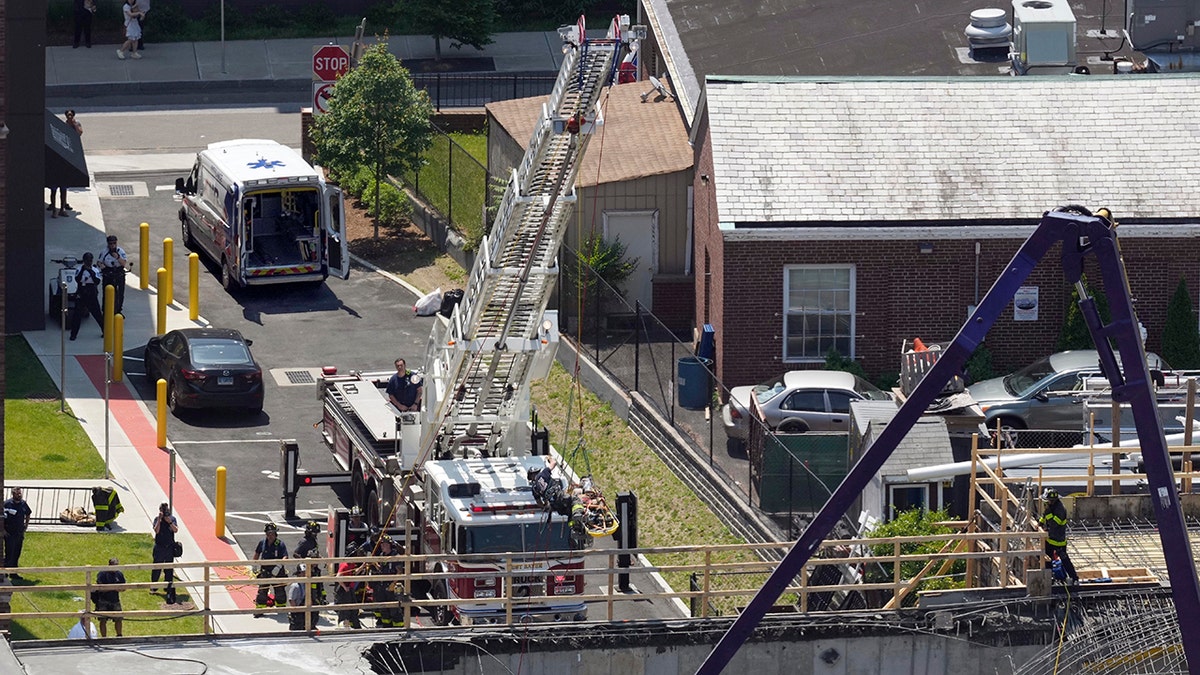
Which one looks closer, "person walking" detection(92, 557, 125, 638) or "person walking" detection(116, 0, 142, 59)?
"person walking" detection(92, 557, 125, 638)

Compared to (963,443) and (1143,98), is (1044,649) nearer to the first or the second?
(963,443)

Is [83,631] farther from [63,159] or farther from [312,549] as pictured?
[63,159]

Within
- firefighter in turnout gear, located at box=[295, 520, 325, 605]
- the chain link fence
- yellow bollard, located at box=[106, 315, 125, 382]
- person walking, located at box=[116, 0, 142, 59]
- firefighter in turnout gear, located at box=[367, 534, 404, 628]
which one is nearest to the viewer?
firefighter in turnout gear, located at box=[367, 534, 404, 628]

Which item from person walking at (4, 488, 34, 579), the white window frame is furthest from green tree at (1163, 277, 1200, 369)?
person walking at (4, 488, 34, 579)

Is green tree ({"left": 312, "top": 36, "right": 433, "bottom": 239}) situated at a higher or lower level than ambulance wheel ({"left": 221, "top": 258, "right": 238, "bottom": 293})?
higher

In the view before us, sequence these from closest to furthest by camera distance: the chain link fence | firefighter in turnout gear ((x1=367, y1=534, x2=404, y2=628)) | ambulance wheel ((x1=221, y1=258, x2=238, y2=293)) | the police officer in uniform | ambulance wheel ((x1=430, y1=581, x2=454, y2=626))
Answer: ambulance wheel ((x1=430, y1=581, x2=454, y2=626)), firefighter in turnout gear ((x1=367, y1=534, x2=404, y2=628)), the police officer in uniform, ambulance wheel ((x1=221, y1=258, x2=238, y2=293)), the chain link fence

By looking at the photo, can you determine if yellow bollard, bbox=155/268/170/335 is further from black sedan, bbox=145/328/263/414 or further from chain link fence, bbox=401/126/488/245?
chain link fence, bbox=401/126/488/245

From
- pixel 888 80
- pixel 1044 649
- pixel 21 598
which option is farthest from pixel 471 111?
pixel 1044 649
